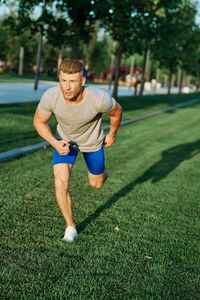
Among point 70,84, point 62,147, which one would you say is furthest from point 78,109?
point 62,147

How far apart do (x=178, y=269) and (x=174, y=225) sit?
4.60ft

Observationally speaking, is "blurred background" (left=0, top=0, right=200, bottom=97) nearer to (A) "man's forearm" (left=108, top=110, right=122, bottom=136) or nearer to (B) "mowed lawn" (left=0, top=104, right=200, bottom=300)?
(B) "mowed lawn" (left=0, top=104, right=200, bottom=300)

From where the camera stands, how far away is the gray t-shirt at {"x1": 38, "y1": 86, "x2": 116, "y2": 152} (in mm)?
4344

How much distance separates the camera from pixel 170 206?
6.38 metres

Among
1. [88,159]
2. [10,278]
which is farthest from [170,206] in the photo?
[10,278]

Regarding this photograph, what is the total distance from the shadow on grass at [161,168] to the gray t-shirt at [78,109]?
1.29m

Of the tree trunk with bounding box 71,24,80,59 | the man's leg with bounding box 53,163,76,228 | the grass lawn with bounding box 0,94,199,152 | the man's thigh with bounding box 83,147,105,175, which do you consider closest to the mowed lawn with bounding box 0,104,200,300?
the man's leg with bounding box 53,163,76,228

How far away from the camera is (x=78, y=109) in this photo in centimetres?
437

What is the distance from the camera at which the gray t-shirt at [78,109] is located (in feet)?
14.3

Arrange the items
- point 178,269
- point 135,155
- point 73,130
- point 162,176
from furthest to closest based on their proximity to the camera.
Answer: point 135,155
point 162,176
point 73,130
point 178,269

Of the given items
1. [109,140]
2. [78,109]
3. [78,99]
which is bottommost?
[109,140]

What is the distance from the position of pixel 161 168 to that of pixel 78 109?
5.15 m

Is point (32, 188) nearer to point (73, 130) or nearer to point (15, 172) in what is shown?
point (15, 172)

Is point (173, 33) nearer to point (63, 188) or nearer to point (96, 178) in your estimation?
point (96, 178)
